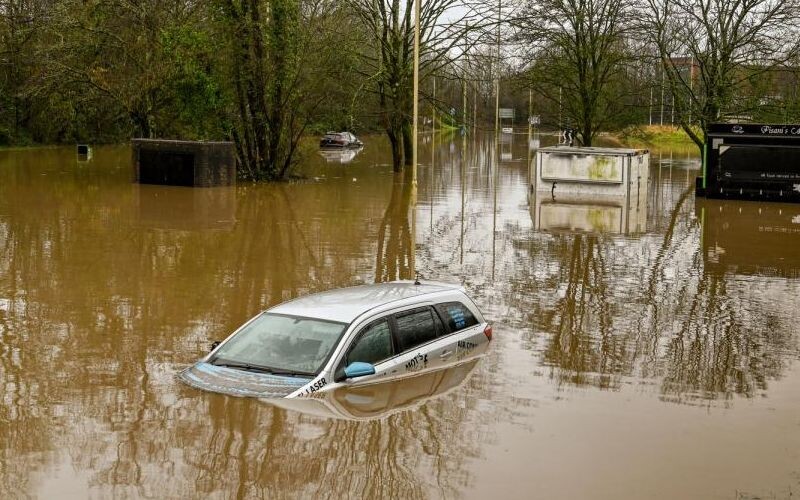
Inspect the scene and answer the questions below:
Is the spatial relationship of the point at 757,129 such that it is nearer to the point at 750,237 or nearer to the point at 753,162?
the point at 753,162

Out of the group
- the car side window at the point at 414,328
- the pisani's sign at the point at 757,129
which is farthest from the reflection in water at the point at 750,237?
the car side window at the point at 414,328

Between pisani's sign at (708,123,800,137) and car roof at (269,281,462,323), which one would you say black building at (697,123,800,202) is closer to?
pisani's sign at (708,123,800,137)

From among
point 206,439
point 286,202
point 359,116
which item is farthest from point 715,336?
point 359,116

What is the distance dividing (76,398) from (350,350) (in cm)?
290

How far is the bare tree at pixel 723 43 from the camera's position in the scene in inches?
1609

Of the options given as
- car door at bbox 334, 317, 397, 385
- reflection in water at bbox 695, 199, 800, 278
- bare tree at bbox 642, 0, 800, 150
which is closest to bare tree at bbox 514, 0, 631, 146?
bare tree at bbox 642, 0, 800, 150

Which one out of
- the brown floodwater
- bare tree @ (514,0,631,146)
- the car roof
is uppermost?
bare tree @ (514,0,631,146)

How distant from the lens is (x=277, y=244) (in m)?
22.8

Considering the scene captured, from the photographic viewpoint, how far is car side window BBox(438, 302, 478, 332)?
40.7 feet

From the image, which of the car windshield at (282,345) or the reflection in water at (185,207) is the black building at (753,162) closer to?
the reflection in water at (185,207)

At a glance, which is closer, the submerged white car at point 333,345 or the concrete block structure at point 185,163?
the submerged white car at point 333,345

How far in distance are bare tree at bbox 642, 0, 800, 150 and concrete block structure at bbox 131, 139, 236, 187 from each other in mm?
18033

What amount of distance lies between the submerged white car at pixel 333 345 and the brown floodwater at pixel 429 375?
0.23m

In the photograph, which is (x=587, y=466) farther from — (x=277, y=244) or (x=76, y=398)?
(x=277, y=244)
